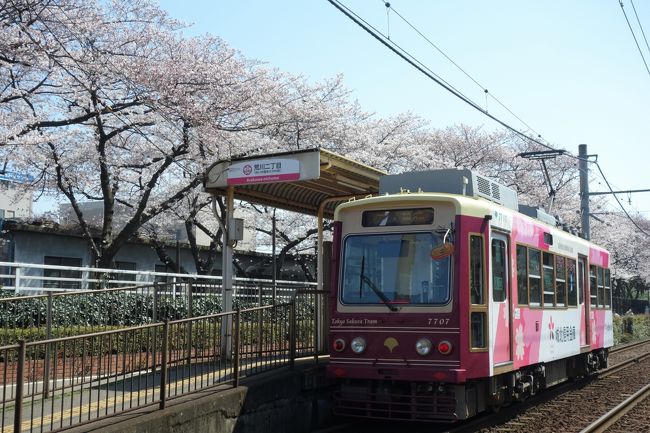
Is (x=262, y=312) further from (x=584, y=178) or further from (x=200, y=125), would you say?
(x=584, y=178)

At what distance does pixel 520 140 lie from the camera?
4081 centimetres

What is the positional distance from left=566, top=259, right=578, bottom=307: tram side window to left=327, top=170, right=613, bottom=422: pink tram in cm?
261

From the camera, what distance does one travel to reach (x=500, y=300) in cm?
992

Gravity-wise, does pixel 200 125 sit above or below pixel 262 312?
above

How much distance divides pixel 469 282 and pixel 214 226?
25.4 metres

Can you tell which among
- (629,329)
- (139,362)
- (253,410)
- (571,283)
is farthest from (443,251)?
(629,329)

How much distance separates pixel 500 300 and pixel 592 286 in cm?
610

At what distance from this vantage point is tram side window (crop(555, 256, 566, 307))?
12.5 meters

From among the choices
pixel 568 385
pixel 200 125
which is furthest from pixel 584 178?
pixel 200 125

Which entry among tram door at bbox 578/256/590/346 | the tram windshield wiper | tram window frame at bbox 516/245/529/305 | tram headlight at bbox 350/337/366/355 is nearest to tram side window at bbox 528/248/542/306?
tram window frame at bbox 516/245/529/305

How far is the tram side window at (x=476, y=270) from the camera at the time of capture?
9.29 meters

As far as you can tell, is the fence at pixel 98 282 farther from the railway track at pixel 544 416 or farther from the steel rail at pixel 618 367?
the steel rail at pixel 618 367

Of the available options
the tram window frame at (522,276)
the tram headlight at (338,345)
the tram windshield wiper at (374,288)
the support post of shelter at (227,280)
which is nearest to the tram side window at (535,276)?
the tram window frame at (522,276)

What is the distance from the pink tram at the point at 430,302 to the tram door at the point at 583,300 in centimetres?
364
